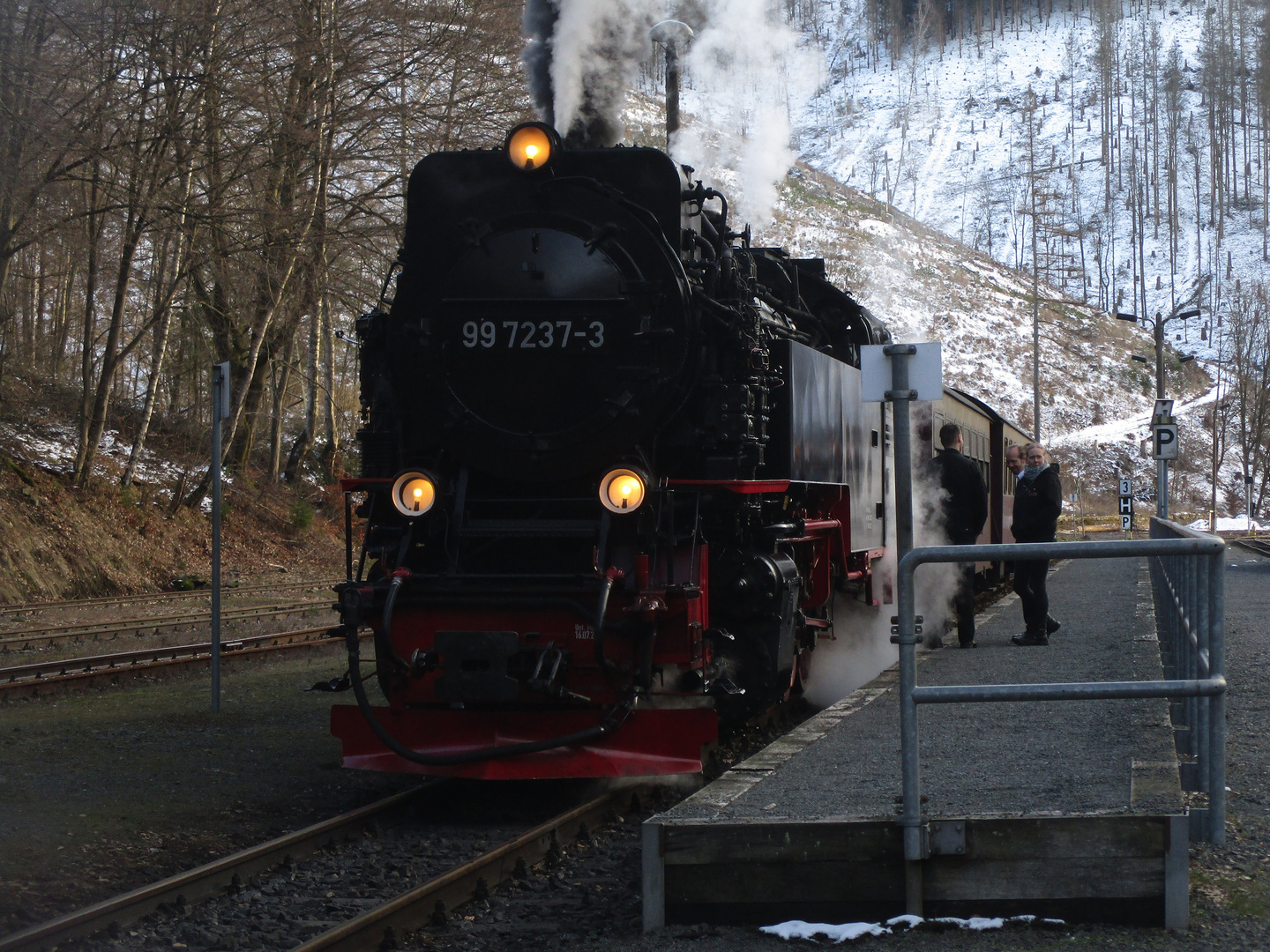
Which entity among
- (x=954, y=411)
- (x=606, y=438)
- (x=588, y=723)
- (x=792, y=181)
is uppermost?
(x=792, y=181)

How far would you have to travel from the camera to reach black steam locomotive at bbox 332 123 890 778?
602 centimetres

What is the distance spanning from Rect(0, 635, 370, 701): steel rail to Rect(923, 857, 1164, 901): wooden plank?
6.20 meters

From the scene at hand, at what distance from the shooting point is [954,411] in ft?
47.1

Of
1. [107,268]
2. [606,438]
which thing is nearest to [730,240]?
[606,438]

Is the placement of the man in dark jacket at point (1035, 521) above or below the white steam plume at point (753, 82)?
below

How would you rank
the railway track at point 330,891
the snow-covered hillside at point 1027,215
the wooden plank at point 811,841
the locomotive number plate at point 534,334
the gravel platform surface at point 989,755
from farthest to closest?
1. the snow-covered hillside at point 1027,215
2. the locomotive number plate at point 534,334
3. the gravel platform surface at point 989,755
4. the wooden plank at point 811,841
5. the railway track at point 330,891

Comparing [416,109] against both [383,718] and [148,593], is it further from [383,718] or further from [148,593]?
[383,718]

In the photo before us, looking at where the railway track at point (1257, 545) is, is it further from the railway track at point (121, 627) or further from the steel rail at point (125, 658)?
the steel rail at point (125, 658)

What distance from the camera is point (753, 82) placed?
1224 centimetres

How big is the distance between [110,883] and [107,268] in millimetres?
16509

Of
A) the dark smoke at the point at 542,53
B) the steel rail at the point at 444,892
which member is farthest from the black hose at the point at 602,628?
the dark smoke at the point at 542,53

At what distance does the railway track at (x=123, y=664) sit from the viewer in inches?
381

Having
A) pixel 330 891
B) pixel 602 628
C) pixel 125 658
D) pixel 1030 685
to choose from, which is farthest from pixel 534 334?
→ pixel 125 658

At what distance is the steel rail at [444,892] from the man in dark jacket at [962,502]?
5.12 metres
